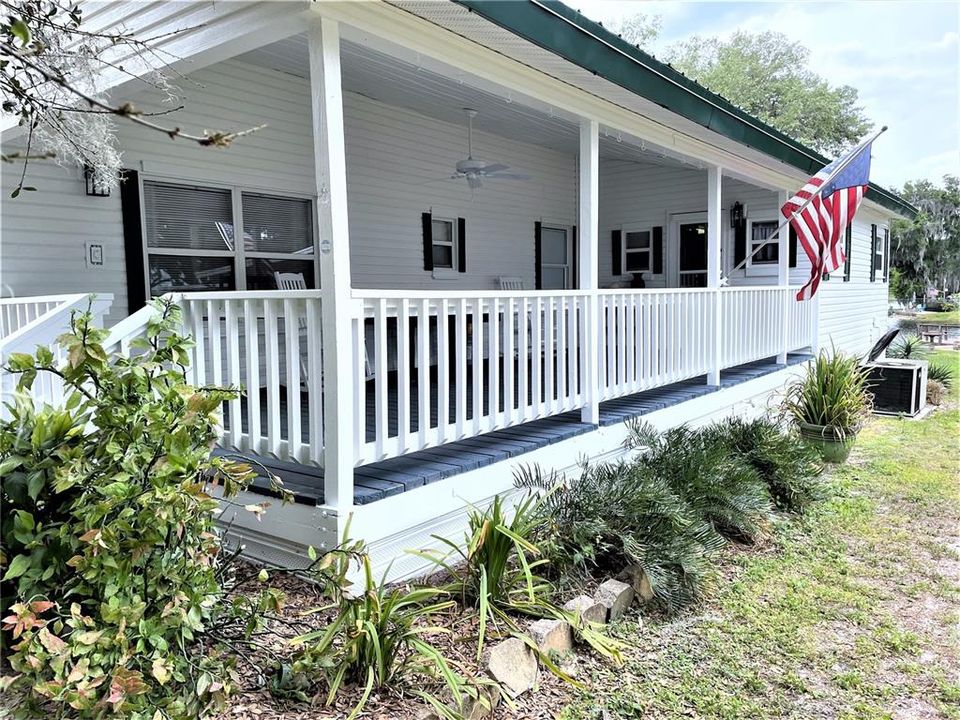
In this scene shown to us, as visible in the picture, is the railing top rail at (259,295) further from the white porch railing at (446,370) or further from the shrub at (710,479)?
the shrub at (710,479)

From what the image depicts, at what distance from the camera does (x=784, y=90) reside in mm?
34125

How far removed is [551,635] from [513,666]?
11.9 inches

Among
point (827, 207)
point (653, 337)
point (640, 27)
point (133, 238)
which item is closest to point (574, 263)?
point (827, 207)

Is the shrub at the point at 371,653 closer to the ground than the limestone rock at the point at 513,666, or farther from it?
farther from it

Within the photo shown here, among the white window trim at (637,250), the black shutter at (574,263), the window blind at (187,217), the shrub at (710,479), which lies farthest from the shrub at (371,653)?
the white window trim at (637,250)

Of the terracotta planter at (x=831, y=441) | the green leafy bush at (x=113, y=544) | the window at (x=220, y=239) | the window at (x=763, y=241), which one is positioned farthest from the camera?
the window at (x=763, y=241)

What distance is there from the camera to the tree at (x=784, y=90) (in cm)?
3288

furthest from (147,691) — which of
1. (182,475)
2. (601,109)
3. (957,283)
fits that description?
(957,283)

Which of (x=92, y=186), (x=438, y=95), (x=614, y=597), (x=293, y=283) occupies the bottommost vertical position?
(x=614, y=597)

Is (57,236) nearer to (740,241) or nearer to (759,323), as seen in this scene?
(759,323)

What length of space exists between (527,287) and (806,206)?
4213 millimetres

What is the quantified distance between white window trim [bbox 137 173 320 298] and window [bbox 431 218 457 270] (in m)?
1.86

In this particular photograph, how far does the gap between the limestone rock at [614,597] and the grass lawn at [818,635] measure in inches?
3.1

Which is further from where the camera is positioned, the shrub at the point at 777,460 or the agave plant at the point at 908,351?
the agave plant at the point at 908,351
